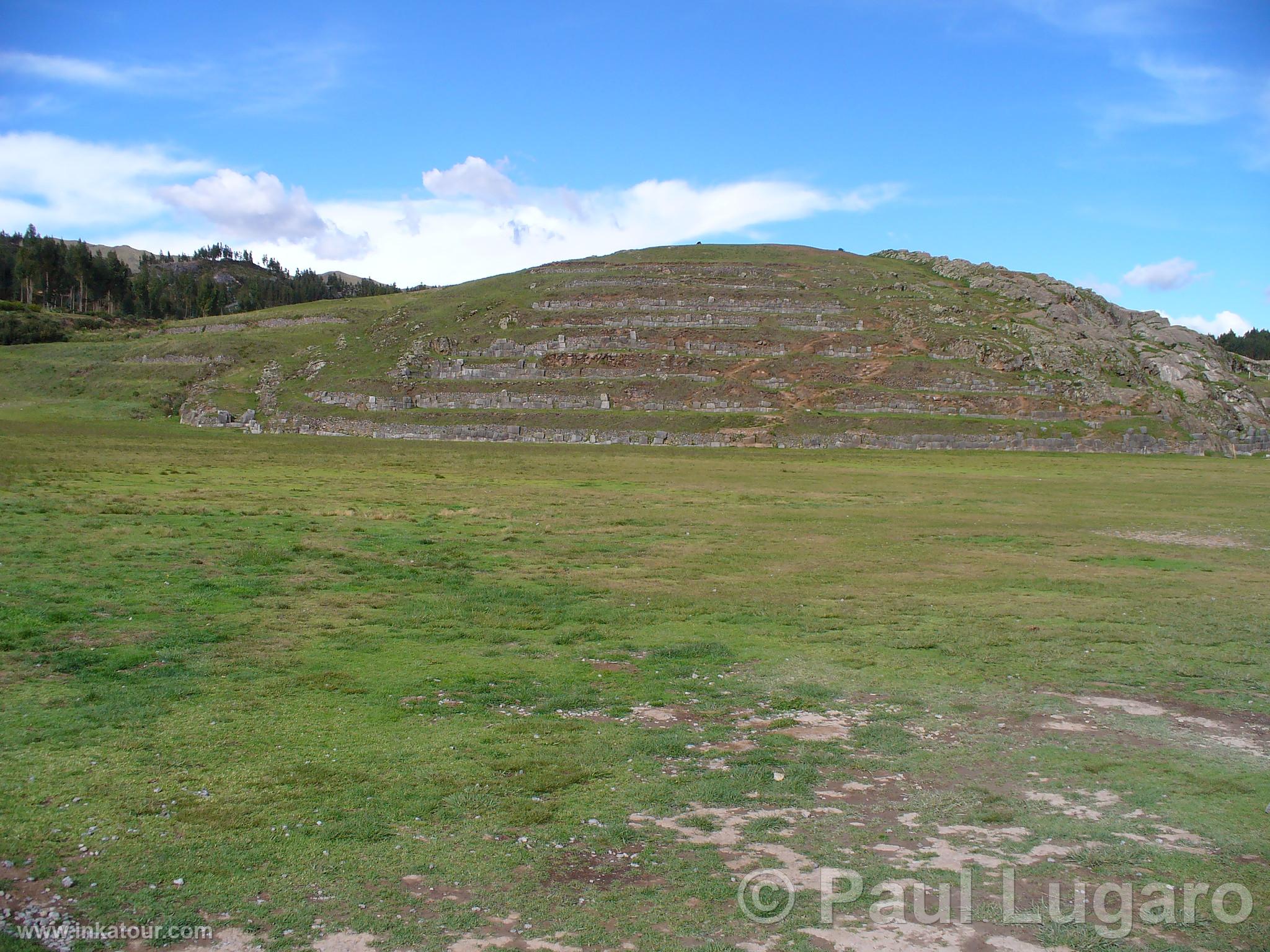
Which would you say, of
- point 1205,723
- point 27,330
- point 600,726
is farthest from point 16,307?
point 1205,723

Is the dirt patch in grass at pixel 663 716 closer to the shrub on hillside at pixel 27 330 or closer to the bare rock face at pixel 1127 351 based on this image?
the bare rock face at pixel 1127 351

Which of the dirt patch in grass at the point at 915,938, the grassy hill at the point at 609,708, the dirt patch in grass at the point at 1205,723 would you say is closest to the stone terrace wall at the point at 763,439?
the grassy hill at the point at 609,708

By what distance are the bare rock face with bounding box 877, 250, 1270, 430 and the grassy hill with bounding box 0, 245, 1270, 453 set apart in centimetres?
29

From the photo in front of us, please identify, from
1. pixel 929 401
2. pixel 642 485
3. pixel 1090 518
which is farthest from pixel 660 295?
pixel 1090 518

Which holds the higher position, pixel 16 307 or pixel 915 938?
pixel 16 307

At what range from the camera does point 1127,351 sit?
90.9 meters

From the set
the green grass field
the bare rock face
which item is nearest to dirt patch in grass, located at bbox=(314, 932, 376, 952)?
the green grass field

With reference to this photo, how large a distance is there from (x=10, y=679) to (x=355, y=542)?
432 inches

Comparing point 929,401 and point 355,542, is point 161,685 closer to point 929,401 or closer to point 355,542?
point 355,542

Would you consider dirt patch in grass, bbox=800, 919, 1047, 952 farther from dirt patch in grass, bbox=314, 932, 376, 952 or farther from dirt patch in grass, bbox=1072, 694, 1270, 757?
dirt patch in grass, bbox=1072, 694, 1270, 757

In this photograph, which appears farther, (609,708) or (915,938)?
(609,708)

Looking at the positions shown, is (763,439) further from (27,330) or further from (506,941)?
(27,330)

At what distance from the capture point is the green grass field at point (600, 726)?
665 centimetres

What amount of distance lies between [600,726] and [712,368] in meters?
72.3
